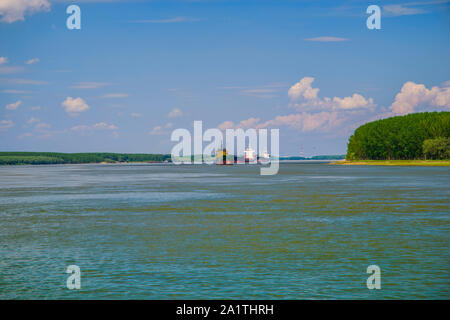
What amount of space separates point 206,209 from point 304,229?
1495 centimetres

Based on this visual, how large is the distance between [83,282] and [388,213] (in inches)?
1133

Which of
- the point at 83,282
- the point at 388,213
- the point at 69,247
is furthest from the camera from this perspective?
the point at 388,213

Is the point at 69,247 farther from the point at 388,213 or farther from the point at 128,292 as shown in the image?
the point at 388,213

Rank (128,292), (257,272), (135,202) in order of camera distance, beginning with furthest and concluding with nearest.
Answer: (135,202), (257,272), (128,292)

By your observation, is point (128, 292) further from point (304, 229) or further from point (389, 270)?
point (304, 229)
